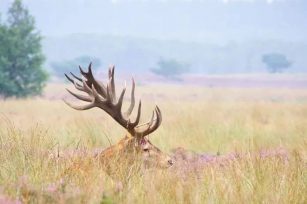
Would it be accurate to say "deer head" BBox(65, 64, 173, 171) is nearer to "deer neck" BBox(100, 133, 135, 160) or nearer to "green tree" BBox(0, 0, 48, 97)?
"deer neck" BBox(100, 133, 135, 160)

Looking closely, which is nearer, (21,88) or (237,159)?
(237,159)

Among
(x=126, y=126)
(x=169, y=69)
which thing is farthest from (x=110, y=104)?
(x=169, y=69)

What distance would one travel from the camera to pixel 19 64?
28.2 m

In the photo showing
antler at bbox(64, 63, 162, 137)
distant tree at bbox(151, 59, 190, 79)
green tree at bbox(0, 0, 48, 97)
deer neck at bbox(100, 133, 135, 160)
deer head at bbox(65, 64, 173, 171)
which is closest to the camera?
deer neck at bbox(100, 133, 135, 160)

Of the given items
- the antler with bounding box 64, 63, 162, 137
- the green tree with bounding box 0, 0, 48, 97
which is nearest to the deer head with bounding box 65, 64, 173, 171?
the antler with bounding box 64, 63, 162, 137

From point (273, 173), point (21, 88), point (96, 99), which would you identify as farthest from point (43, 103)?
point (273, 173)

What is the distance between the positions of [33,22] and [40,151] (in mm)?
24781

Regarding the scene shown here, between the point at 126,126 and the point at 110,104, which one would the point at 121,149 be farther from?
the point at 110,104

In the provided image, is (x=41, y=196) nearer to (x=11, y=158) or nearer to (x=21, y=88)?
(x=11, y=158)

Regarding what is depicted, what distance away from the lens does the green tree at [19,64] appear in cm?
2764

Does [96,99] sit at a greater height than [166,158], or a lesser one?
greater

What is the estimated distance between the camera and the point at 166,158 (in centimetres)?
681

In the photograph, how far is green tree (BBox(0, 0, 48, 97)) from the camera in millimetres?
27641

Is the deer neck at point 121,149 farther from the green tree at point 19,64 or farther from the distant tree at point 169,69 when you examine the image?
the distant tree at point 169,69
